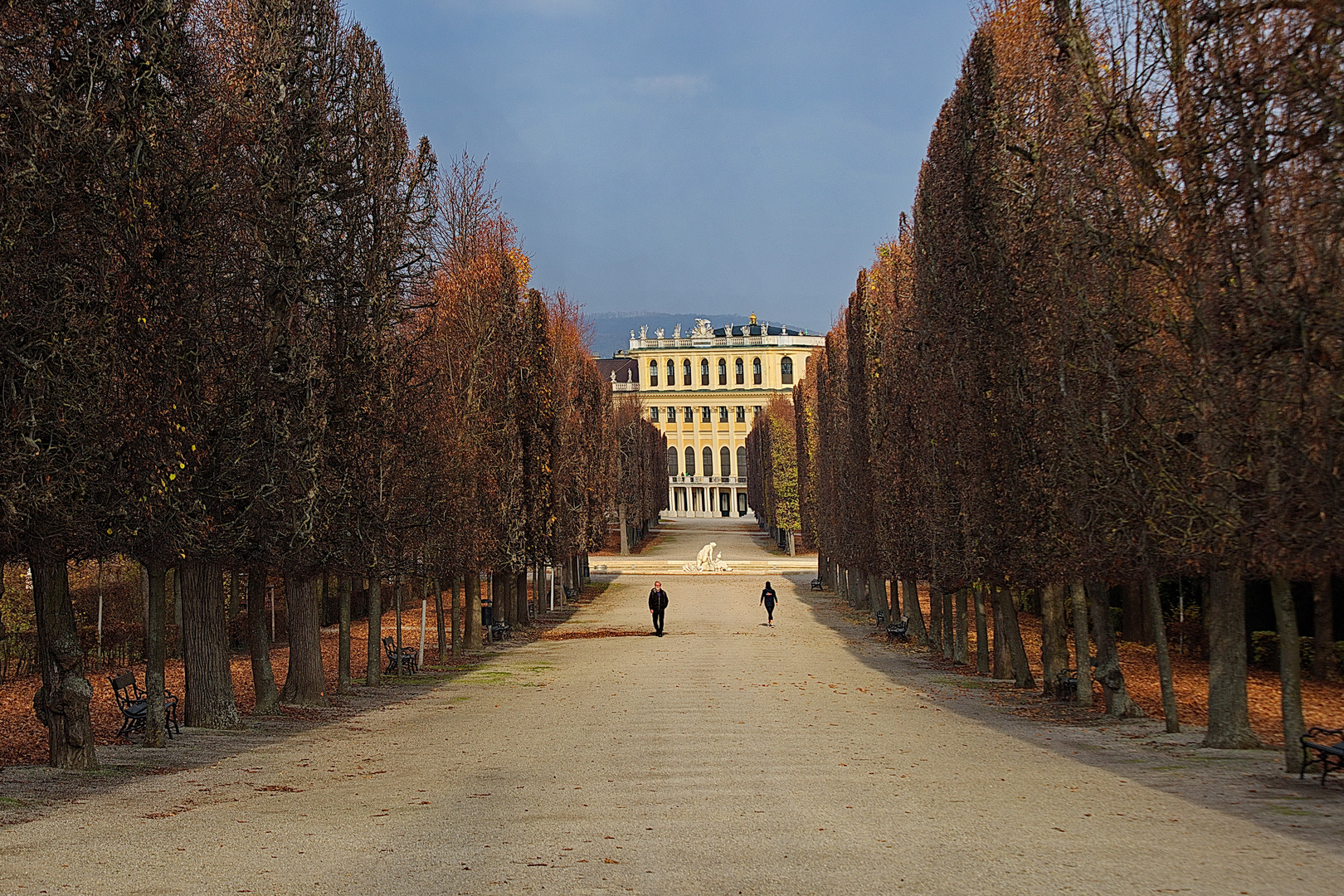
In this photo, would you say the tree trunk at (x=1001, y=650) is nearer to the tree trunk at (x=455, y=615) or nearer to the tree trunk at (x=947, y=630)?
the tree trunk at (x=947, y=630)

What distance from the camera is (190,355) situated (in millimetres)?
14508

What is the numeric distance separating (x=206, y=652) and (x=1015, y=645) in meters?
14.8

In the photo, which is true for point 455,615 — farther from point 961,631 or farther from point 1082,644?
point 1082,644

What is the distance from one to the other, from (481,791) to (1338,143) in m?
10.6

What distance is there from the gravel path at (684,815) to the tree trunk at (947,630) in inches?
369

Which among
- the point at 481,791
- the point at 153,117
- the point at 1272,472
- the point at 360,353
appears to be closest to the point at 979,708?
the point at 1272,472

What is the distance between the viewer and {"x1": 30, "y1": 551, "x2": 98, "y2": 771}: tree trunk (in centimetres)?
1302

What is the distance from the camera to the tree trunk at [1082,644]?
1998 centimetres

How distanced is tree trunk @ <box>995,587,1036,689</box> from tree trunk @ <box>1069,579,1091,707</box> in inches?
92.6

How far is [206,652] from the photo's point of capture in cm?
1678

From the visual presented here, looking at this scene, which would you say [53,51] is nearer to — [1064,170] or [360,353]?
[360,353]

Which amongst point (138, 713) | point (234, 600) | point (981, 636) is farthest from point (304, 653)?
point (234, 600)

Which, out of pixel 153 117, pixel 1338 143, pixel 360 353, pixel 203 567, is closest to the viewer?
pixel 1338 143

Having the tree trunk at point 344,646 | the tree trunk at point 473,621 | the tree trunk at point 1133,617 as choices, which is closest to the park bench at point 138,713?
the tree trunk at point 344,646
